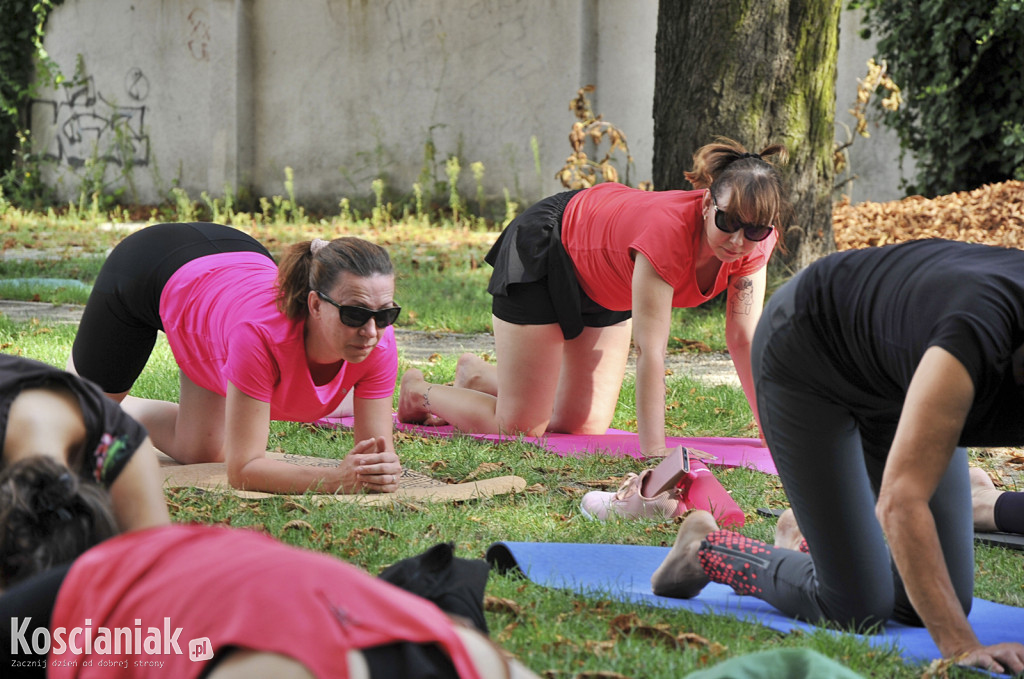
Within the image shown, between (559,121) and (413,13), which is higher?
(413,13)

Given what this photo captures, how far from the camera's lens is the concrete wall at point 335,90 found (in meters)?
12.5

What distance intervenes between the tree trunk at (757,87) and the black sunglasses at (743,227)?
3.53 meters

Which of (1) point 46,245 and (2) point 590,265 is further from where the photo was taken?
(1) point 46,245

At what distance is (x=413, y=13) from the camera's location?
530 inches

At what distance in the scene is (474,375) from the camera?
566cm

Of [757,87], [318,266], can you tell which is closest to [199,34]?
[757,87]

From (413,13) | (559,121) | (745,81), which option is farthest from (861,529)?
(413,13)

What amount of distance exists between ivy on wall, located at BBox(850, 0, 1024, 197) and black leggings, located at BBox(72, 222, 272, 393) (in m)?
8.40

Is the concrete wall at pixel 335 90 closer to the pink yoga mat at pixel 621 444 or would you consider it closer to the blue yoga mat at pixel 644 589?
the pink yoga mat at pixel 621 444

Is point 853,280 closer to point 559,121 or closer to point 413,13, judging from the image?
point 559,121

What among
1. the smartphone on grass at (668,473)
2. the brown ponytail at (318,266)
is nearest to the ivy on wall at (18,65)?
the brown ponytail at (318,266)

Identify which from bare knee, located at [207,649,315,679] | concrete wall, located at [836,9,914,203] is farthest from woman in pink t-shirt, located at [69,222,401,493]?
concrete wall, located at [836,9,914,203]

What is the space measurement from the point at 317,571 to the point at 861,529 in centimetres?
179

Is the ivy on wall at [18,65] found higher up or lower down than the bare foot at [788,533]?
higher up
